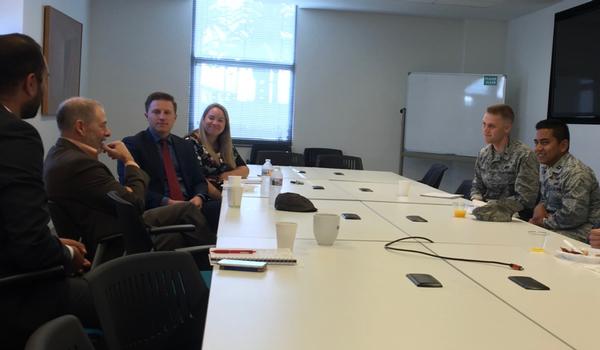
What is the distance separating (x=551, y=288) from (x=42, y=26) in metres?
4.63

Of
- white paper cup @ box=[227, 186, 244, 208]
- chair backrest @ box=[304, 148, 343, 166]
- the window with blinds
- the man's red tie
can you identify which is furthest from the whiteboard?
white paper cup @ box=[227, 186, 244, 208]

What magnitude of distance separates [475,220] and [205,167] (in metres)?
2.17

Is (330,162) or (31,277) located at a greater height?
(330,162)

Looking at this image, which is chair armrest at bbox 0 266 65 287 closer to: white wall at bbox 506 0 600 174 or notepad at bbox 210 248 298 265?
notepad at bbox 210 248 298 265

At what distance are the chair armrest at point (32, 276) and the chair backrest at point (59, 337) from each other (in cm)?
78

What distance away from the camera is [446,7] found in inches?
257

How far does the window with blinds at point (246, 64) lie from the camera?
6793mm

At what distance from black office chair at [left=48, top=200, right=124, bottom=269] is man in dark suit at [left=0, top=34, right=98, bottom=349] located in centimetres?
63

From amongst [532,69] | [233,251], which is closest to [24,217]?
[233,251]

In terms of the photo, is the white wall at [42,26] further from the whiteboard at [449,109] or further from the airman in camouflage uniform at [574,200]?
the whiteboard at [449,109]

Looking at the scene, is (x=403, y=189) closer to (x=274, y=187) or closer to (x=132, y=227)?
(x=274, y=187)

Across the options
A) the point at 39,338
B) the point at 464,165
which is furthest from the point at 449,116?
the point at 39,338

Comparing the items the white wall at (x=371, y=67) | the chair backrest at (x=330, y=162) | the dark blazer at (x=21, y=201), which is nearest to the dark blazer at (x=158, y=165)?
the dark blazer at (x=21, y=201)

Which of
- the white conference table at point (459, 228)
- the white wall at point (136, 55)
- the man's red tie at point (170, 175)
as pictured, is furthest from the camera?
the white wall at point (136, 55)
